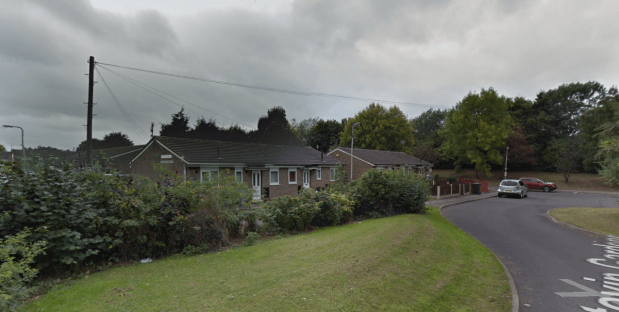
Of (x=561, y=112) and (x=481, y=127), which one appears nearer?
(x=481, y=127)

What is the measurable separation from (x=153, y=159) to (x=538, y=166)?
6198cm

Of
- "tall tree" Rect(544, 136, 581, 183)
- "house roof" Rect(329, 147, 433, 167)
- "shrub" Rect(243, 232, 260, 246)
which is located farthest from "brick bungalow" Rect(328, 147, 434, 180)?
"shrub" Rect(243, 232, 260, 246)

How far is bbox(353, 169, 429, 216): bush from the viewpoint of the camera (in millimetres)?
13742

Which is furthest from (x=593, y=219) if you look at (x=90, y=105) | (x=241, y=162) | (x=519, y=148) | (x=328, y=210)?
(x=519, y=148)

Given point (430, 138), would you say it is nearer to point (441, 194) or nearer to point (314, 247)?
point (441, 194)

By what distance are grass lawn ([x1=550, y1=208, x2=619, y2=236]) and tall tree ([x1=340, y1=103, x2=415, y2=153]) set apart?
38.2 metres

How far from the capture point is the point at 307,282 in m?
4.95

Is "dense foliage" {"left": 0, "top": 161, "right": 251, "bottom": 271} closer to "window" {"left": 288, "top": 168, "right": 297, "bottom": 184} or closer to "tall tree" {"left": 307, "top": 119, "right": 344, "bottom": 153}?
"window" {"left": 288, "top": 168, "right": 297, "bottom": 184}

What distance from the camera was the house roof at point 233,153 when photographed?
22.0m

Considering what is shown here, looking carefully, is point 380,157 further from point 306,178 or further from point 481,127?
point 481,127

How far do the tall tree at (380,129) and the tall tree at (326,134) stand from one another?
10.5 meters

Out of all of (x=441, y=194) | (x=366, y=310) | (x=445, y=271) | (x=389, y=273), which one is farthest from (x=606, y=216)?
(x=366, y=310)

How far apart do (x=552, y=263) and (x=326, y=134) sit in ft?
196

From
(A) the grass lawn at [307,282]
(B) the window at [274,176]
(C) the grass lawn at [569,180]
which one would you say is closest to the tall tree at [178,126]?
(B) the window at [274,176]
